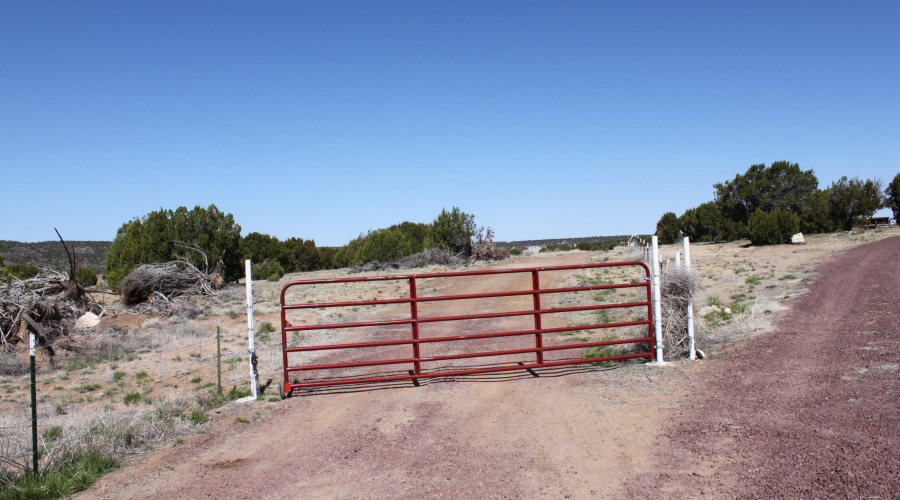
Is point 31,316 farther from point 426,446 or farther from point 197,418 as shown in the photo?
point 426,446

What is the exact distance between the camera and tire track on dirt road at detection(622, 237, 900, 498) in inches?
169

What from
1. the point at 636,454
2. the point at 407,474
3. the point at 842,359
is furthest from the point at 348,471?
the point at 842,359

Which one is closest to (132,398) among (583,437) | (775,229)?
(583,437)

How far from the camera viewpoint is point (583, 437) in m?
5.87

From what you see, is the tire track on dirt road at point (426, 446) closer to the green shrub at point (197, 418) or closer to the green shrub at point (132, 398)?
the green shrub at point (197, 418)

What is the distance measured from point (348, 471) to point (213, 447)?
6.29 ft

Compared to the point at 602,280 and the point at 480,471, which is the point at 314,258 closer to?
the point at 602,280

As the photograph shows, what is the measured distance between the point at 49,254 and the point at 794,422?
6968 centimetres

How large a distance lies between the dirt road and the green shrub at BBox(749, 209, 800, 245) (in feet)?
118

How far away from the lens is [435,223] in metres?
40.8

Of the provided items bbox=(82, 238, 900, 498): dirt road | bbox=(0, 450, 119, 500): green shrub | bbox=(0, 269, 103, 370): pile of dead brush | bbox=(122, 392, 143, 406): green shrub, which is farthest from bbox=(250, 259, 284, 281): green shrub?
bbox=(0, 450, 119, 500): green shrub

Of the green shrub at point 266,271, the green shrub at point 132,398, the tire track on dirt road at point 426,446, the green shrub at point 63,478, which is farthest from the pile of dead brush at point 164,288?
the green shrub at point 266,271

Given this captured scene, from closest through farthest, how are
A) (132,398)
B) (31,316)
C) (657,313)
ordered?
(657,313)
(132,398)
(31,316)

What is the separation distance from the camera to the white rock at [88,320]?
52.4 ft
